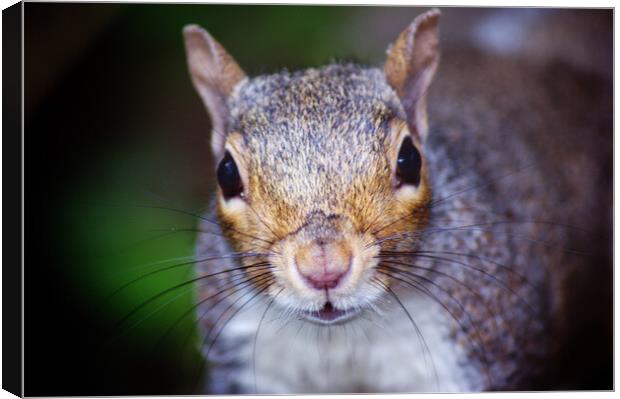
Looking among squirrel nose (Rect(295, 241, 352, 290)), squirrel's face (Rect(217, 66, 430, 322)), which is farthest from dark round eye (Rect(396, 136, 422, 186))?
squirrel nose (Rect(295, 241, 352, 290))

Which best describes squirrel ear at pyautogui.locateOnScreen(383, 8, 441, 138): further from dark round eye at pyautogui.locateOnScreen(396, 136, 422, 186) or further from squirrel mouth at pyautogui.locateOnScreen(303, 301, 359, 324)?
squirrel mouth at pyautogui.locateOnScreen(303, 301, 359, 324)

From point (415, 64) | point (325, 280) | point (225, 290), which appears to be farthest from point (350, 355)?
point (415, 64)

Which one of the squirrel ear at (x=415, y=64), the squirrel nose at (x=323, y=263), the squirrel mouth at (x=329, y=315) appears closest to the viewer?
the squirrel nose at (x=323, y=263)

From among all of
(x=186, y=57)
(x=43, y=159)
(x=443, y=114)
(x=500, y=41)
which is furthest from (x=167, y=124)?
(x=500, y=41)

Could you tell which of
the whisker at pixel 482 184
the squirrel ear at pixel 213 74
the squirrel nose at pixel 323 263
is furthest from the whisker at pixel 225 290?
the whisker at pixel 482 184

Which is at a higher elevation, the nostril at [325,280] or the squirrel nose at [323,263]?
the squirrel nose at [323,263]

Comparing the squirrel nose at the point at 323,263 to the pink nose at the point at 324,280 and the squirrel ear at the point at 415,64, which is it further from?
the squirrel ear at the point at 415,64

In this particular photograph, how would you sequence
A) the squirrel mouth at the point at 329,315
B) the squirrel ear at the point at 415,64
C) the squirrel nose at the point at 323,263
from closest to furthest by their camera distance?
the squirrel nose at the point at 323,263 < the squirrel mouth at the point at 329,315 < the squirrel ear at the point at 415,64

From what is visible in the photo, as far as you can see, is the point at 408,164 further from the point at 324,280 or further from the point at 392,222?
the point at 324,280
